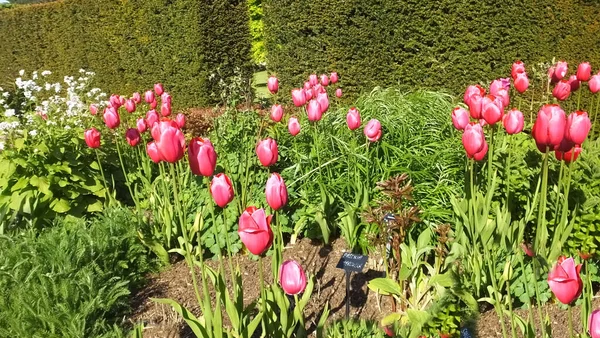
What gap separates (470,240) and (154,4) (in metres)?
7.42

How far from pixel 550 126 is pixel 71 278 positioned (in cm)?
237

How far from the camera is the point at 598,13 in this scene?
209 inches

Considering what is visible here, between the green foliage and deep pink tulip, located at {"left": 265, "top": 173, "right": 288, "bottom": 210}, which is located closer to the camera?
deep pink tulip, located at {"left": 265, "top": 173, "right": 288, "bottom": 210}

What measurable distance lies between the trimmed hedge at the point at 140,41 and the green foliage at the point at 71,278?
3312 millimetres

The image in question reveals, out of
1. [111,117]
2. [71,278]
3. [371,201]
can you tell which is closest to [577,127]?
[371,201]

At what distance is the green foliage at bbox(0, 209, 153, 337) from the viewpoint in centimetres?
240

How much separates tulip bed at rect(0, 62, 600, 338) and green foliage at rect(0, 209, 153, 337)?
19 cm

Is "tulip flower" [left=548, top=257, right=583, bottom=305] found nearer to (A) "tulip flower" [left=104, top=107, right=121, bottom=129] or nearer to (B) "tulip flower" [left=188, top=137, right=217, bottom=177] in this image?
(B) "tulip flower" [left=188, top=137, right=217, bottom=177]

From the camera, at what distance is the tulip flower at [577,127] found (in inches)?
68.4

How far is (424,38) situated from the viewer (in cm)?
637

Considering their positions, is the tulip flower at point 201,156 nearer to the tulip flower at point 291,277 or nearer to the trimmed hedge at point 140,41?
the tulip flower at point 291,277

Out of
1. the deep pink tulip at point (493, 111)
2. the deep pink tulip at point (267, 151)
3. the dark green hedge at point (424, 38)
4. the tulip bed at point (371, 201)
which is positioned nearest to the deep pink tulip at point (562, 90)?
the tulip bed at point (371, 201)

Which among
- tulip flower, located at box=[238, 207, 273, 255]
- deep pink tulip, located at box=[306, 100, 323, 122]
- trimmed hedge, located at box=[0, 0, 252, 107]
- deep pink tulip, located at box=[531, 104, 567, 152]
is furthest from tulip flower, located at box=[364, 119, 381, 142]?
trimmed hedge, located at box=[0, 0, 252, 107]

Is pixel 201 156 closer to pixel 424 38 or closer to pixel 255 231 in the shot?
pixel 255 231
